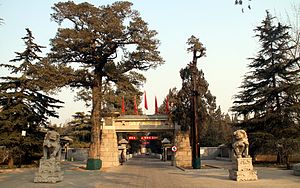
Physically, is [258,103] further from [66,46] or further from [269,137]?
[66,46]

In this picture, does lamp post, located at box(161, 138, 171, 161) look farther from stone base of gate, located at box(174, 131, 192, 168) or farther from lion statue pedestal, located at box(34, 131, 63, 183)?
lion statue pedestal, located at box(34, 131, 63, 183)

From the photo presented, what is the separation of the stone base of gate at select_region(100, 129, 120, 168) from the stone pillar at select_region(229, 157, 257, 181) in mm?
16817

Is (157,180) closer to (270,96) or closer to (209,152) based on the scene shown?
(270,96)

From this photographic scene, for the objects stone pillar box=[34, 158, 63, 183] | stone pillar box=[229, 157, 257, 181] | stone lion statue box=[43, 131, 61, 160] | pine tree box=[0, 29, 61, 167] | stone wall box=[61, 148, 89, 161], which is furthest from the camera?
stone wall box=[61, 148, 89, 161]

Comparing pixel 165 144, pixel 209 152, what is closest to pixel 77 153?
pixel 165 144

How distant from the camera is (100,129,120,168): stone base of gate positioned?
30.6 m

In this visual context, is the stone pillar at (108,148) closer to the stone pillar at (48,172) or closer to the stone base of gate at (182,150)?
the stone base of gate at (182,150)

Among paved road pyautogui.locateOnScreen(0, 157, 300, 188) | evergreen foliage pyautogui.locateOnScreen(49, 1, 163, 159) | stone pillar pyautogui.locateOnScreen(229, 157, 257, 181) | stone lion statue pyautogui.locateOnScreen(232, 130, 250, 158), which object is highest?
evergreen foliage pyautogui.locateOnScreen(49, 1, 163, 159)

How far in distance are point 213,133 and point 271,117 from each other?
86.2ft

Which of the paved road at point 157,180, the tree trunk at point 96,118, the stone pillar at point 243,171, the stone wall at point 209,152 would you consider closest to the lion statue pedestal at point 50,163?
the paved road at point 157,180

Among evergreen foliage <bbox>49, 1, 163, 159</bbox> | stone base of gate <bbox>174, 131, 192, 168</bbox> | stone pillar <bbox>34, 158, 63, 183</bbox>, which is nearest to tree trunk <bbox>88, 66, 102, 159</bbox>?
evergreen foliage <bbox>49, 1, 163, 159</bbox>

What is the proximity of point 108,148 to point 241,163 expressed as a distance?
1733 cm

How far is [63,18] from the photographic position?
23859 millimetres

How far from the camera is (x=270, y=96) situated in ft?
90.5
